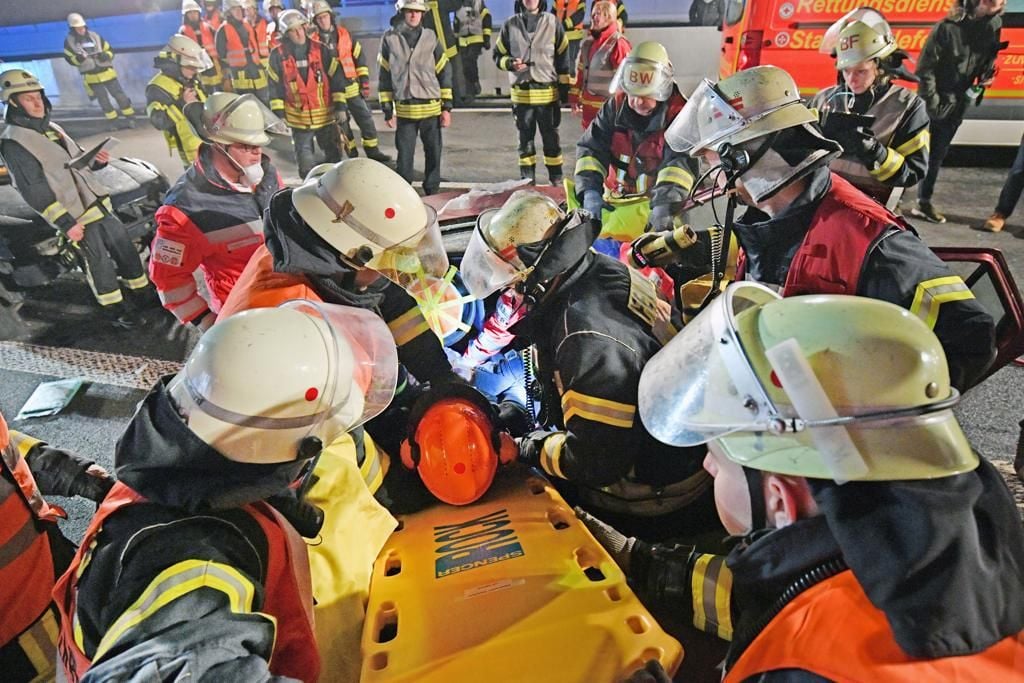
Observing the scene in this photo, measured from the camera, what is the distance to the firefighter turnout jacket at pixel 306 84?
24.4ft

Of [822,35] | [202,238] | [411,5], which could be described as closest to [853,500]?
[202,238]

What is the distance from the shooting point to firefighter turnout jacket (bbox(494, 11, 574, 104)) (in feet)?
23.1

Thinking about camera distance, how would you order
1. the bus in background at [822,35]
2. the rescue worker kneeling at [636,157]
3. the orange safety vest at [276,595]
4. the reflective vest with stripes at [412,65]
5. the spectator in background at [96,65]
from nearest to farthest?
the orange safety vest at [276,595], the rescue worker kneeling at [636,157], the bus in background at [822,35], the reflective vest with stripes at [412,65], the spectator in background at [96,65]

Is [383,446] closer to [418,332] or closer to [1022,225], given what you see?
[418,332]

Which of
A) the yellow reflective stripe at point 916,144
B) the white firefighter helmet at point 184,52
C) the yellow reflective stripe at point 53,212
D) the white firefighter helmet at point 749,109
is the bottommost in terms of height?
the yellow reflective stripe at point 53,212

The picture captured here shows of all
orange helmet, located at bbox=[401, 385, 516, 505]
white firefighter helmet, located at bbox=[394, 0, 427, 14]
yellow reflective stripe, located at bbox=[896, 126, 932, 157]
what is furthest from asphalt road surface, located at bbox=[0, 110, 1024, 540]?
orange helmet, located at bbox=[401, 385, 516, 505]

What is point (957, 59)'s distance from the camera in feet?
17.9

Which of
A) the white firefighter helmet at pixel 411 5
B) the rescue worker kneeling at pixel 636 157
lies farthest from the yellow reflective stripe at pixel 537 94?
the rescue worker kneeling at pixel 636 157

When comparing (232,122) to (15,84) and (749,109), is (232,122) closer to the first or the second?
(15,84)

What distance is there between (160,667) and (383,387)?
957 millimetres

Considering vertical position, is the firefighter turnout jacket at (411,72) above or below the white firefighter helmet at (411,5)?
below

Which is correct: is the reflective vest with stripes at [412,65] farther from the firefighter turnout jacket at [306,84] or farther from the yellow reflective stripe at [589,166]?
the yellow reflective stripe at [589,166]

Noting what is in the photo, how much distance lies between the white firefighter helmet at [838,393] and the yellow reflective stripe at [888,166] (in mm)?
3142

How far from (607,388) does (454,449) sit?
2.14 feet
